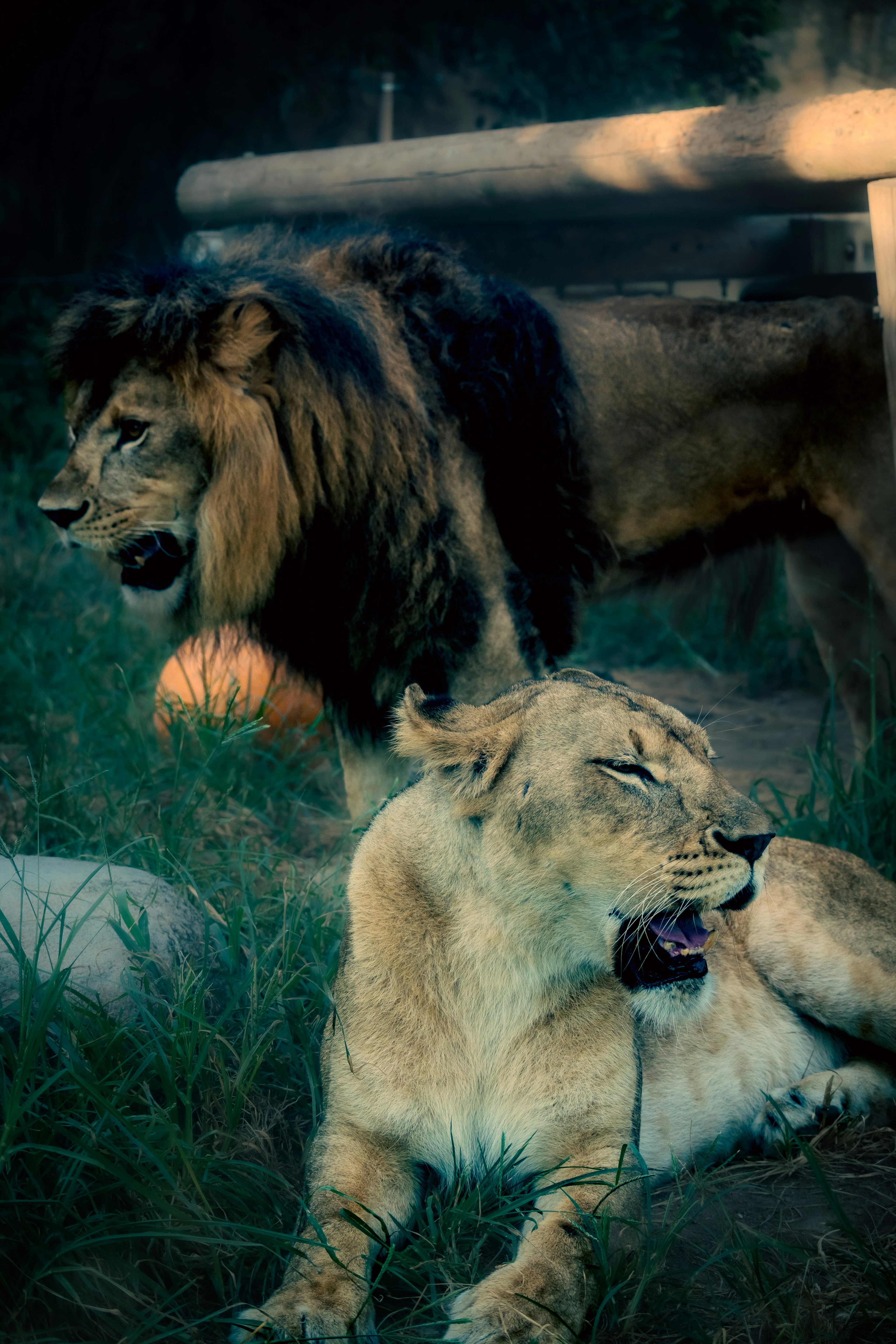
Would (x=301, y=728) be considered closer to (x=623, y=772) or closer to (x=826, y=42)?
(x=623, y=772)

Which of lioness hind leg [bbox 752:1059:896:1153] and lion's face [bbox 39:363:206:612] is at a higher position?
lion's face [bbox 39:363:206:612]

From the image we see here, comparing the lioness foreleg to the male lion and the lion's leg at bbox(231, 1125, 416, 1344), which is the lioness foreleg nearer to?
the lion's leg at bbox(231, 1125, 416, 1344)

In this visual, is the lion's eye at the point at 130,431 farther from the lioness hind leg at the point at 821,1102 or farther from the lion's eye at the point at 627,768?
the lioness hind leg at the point at 821,1102

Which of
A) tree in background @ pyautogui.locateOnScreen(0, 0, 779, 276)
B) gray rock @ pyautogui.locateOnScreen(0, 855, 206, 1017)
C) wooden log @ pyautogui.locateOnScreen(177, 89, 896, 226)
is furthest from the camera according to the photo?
tree in background @ pyautogui.locateOnScreen(0, 0, 779, 276)

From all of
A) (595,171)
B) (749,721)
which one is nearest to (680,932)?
(595,171)

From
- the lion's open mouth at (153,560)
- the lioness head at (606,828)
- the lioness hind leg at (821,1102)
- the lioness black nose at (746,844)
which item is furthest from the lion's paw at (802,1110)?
the lion's open mouth at (153,560)

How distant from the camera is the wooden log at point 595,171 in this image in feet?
10.4

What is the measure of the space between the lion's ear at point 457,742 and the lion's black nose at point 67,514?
1252 millimetres

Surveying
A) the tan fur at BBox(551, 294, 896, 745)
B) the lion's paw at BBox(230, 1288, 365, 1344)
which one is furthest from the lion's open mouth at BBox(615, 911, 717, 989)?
the tan fur at BBox(551, 294, 896, 745)

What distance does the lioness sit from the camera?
5.82 ft

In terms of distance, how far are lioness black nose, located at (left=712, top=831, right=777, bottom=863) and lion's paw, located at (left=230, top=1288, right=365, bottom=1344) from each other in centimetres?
80

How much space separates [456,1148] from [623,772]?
0.61 metres

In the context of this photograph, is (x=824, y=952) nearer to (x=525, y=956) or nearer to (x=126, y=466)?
(x=525, y=956)

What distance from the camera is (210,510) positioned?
9.56ft
